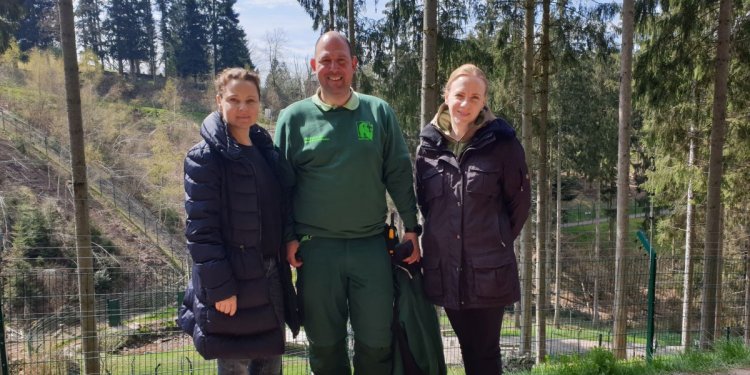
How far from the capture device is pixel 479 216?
9.13ft

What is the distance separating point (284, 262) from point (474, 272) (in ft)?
3.53

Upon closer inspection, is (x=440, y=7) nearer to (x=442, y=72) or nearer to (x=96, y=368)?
(x=442, y=72)

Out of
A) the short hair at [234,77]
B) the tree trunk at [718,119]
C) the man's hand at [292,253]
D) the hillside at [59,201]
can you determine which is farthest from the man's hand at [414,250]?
the hillside at [59,201]

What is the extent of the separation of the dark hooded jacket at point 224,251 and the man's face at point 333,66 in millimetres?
622

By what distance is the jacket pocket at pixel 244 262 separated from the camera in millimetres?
2600

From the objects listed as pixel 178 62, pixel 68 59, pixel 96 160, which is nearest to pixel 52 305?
pixel 68 59

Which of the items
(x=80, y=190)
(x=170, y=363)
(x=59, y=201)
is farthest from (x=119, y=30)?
(x=80, y=190)

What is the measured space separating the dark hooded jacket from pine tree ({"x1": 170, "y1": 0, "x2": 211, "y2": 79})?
168 ft

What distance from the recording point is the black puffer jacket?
2777 mm

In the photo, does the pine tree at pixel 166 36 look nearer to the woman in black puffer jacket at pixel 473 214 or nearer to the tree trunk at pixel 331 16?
the tree trunk at pixel 331 16

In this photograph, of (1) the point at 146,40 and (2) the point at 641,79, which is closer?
(2) the point at 641,79

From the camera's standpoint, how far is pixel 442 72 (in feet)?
38.6

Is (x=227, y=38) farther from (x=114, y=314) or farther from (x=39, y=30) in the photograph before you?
(x=114, y=314)

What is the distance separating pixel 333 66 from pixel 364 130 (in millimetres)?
398
